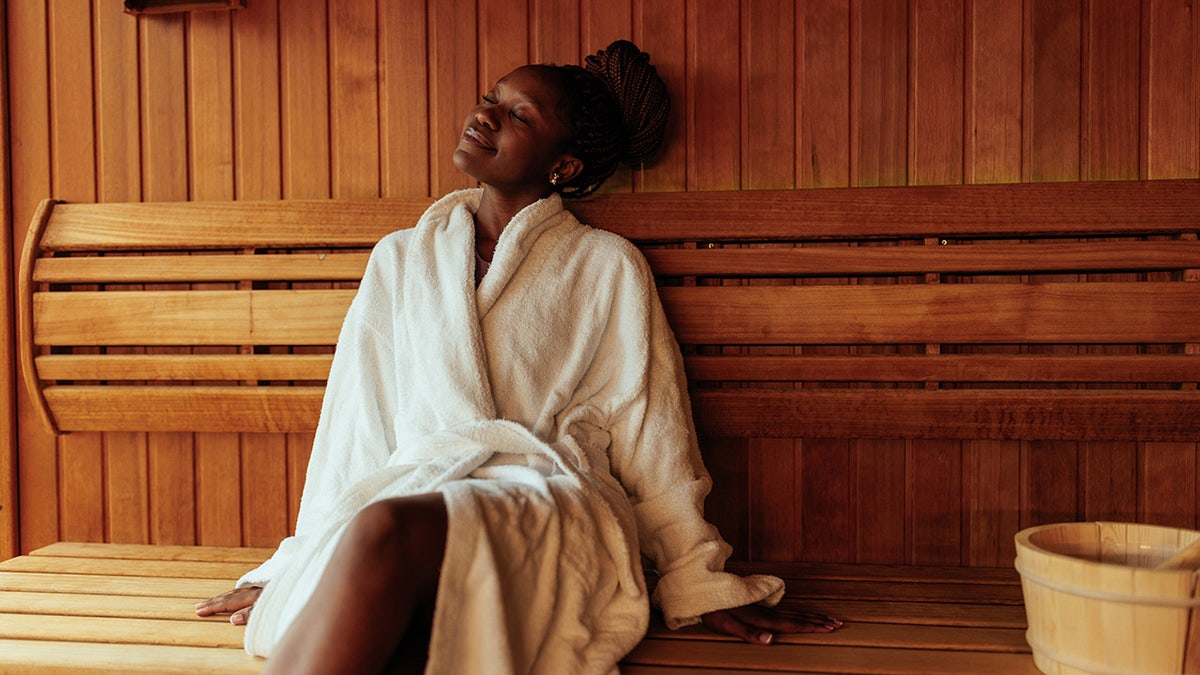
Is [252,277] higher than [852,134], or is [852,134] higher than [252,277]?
[852,134]

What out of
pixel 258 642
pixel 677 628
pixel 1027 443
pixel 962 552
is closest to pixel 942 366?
pixel 1027 443

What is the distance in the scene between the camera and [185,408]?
2.08 m

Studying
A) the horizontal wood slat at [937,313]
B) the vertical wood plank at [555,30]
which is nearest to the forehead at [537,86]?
the vertical wood plank at [555,30]

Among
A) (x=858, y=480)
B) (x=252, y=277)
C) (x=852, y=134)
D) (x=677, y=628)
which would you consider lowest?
(x=677, y=628)

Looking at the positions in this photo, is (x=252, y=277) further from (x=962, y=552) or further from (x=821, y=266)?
(x=962, y=552)

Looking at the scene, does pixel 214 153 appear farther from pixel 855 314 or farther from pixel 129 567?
pixel 855 314

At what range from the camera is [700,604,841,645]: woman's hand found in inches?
59.2

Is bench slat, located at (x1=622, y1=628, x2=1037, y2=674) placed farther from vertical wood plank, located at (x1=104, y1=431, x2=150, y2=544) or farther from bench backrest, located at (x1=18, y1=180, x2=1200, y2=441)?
vertical wood plank, located at (x1=104, y1=431, x2=150, y2=544)

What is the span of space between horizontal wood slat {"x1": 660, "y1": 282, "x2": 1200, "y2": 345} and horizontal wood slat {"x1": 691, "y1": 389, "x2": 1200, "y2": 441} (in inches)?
4.3

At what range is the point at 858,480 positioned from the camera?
1979 mm

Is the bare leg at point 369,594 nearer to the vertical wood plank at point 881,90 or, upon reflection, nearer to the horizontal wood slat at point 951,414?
the horizontal wood slat at point 951,414

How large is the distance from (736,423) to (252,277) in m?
1.10

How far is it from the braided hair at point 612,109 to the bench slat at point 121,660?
107 centimetres

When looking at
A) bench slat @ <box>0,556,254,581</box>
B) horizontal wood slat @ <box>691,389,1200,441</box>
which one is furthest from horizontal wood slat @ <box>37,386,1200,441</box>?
bench slat @ <box>0,556,254,581</box>
